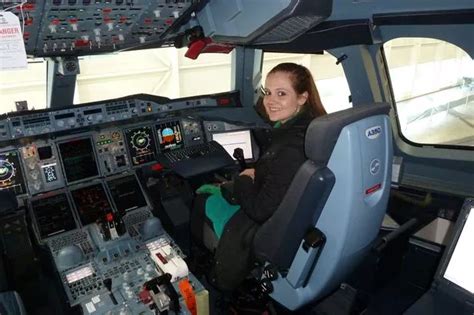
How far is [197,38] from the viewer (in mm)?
2162

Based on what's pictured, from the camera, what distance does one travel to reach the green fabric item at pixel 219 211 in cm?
188

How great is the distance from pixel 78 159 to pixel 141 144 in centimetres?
44

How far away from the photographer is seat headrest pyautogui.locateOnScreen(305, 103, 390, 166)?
51.0 inches

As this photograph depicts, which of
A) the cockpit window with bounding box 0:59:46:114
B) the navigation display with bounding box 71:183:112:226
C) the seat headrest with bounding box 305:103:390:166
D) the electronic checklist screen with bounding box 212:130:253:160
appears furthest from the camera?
the cockpit window with bounding box 0:59:46:114

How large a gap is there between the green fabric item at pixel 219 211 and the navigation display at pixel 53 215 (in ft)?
3.05

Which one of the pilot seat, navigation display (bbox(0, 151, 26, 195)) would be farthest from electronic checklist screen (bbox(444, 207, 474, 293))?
navigation display (bbox(0, 151, 26, 195))

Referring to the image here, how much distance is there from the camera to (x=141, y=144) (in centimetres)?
252

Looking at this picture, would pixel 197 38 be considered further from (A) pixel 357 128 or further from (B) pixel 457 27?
(B) pixel 457 27

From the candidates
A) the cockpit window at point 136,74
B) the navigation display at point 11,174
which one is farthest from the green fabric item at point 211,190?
the cockpit window at point 136,74

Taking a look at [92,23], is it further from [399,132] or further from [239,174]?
[399,132]

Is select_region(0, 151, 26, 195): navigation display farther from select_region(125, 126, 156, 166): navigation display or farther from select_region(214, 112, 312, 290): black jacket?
select_region(214, 112, 312, 290): black jacket

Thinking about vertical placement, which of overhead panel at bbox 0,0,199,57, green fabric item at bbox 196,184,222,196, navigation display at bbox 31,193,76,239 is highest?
overhead panel at bbox 0,0,199,57

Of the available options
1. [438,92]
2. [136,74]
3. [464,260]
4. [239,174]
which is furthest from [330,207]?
[136,74]

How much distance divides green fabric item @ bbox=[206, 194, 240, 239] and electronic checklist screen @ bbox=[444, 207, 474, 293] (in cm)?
104
